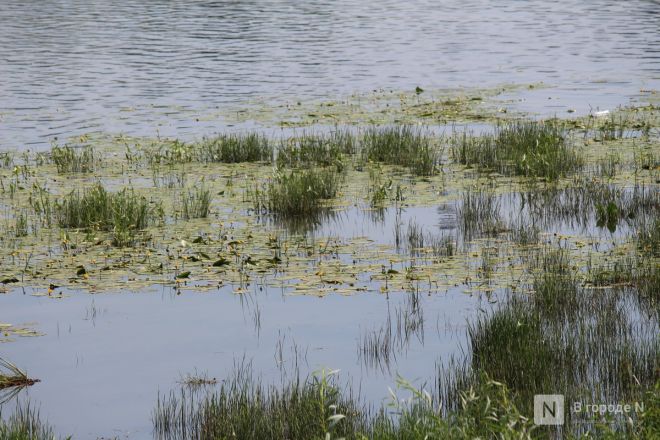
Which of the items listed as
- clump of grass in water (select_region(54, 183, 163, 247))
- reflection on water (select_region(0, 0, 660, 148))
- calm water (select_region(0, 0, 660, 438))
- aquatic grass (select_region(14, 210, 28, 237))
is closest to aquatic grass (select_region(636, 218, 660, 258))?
calm water (select_region(0, 0, 660, 438))

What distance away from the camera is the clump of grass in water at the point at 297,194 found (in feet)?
42.8

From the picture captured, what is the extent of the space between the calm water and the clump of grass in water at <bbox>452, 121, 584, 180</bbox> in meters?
2.24

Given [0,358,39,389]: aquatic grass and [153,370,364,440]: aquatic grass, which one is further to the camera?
[0,358,39,389]: aquatic grass

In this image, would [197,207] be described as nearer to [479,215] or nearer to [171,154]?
[479,215]

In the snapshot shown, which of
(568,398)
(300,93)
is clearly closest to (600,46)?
(300,93)

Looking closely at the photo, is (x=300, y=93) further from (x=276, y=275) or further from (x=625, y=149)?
(x=276, y=275)

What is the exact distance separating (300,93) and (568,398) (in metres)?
18.5

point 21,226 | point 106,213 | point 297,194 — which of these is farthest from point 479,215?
point 21,226

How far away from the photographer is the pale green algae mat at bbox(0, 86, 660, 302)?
10.4m

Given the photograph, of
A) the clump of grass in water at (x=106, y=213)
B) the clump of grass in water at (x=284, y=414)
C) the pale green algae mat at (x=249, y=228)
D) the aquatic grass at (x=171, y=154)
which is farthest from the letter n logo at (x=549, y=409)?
the aquatic grass at (x=171, y=154)

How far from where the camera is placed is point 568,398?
6.93m

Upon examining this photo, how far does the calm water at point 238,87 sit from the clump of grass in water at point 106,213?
2.02m

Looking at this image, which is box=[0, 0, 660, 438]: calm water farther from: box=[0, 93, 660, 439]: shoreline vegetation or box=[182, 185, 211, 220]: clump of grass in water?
box=[182, 185, 211, 220]: clump of grass in water

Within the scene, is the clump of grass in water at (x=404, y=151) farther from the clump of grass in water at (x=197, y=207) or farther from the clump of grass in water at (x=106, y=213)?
A: the clump of grass in water at (x=106, y=213)
